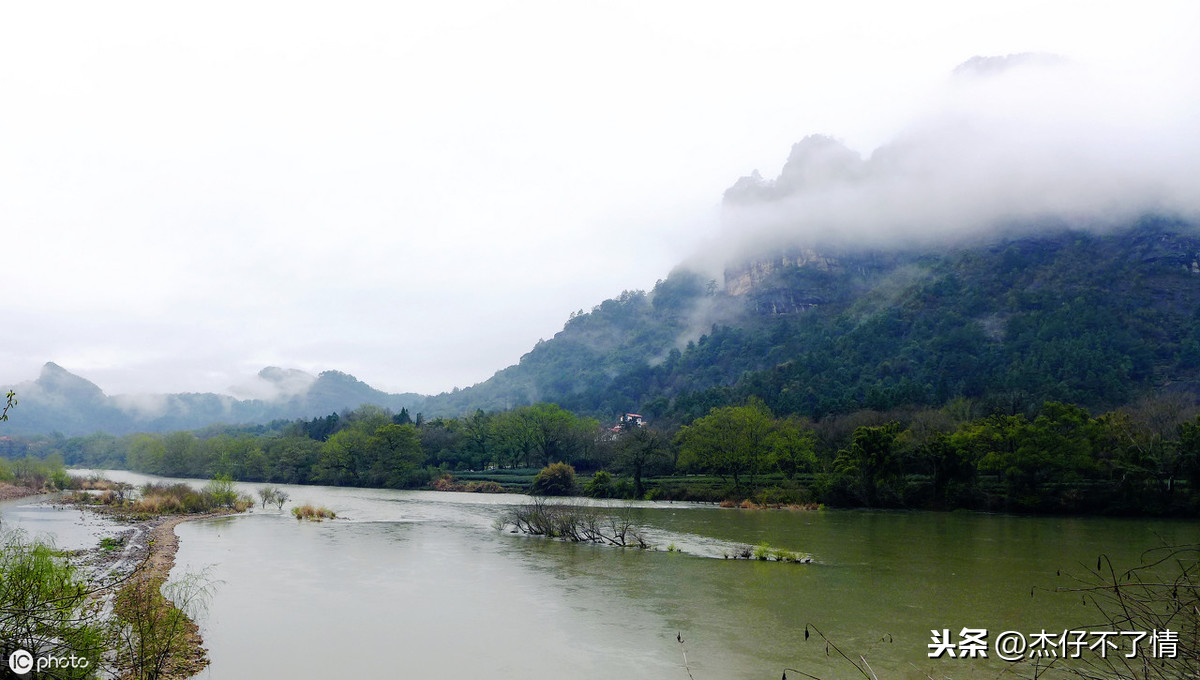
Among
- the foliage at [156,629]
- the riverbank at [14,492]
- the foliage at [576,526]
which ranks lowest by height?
the riverbank at [14,492]

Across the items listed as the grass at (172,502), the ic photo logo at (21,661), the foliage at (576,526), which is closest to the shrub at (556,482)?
the grass at (172,502)

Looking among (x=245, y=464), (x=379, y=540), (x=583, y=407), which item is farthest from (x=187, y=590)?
(x=583, y=407)

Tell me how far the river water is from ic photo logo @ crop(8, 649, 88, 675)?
4774 mm

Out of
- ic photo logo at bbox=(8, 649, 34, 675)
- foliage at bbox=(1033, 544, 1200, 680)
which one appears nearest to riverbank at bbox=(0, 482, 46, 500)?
ic photo logo at bbox=(8, 649, 34, 675)

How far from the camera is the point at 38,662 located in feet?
29.2

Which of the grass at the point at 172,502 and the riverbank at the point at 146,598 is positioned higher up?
the riverbank at the point at 146,598

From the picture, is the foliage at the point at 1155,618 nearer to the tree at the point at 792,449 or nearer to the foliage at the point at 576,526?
the foliage at the point at 576,526

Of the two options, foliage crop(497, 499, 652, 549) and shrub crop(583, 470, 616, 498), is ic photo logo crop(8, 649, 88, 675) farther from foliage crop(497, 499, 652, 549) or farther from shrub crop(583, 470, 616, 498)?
shrub crop(583, 470, 616, 498)

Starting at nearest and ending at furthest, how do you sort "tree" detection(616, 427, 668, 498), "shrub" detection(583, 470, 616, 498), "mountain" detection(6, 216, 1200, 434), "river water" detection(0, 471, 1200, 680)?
"river water" detection(0, 471, 1200, 680) → "shrub" detection(583, 470, 616, 498) → "tree" detection(616, 427, 668, 498) → "mountain" detection(6, 216, 1200, 434)

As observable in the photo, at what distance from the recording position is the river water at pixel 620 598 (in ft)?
50.4

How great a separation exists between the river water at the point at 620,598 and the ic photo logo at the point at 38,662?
15.7 feet

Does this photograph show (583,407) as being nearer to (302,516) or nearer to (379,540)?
(302,516)

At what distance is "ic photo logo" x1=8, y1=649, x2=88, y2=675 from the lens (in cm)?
841

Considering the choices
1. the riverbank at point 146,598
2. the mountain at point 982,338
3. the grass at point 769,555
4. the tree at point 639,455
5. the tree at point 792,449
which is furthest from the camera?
the mountain at point 982,338
